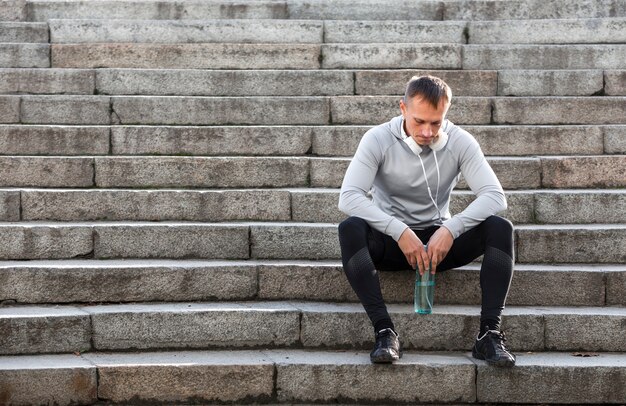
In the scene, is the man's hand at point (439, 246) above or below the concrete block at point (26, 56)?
below

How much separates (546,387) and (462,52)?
12.9 ft

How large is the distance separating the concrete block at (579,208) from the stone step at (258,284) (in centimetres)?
66

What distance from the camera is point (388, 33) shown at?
8.49 meters

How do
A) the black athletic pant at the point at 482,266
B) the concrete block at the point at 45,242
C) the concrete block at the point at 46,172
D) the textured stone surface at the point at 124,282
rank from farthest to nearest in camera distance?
the concrete block at the point at 46,172 → the concrete block at the point at 45,242 → the textured stone surface at the point at 124,282 → the black athletic pant at the point at 482,266

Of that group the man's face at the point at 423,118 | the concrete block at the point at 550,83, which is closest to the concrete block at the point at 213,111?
the concrete block at the point at 550,83

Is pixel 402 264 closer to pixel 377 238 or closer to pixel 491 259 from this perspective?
pixel 377 238

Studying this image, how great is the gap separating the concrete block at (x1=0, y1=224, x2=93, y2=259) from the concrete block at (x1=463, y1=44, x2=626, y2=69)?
3.70 m

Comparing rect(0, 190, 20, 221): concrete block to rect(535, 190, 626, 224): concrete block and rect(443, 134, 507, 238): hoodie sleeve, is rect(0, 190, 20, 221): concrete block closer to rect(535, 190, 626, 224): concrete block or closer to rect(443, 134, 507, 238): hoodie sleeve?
rect(443, 134, 507, 238): hoodie sleeve

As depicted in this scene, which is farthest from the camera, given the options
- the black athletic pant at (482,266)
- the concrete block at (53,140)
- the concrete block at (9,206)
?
the concrete block at (53,140)

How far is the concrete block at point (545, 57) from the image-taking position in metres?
7.95

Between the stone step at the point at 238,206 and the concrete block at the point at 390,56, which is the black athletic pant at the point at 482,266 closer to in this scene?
the stone step at the point at 238,206

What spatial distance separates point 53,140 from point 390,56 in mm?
2829

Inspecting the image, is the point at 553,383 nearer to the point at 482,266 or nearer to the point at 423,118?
the point at 482,266

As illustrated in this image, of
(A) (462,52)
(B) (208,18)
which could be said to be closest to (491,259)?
(A) (462,52)
